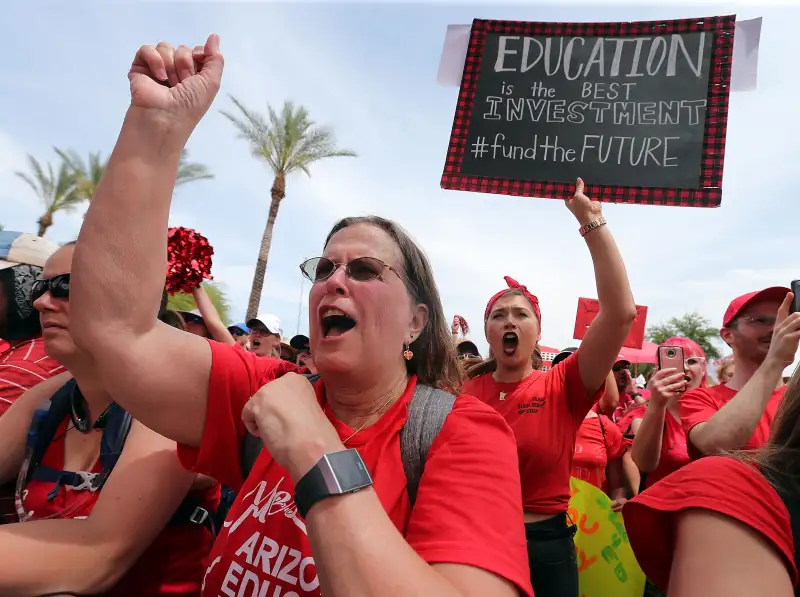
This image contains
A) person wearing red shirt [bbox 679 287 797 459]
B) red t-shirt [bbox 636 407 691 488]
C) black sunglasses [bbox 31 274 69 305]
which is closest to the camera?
black sunglasses [bbox 31 274 69 305]

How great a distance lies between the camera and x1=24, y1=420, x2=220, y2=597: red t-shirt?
6.05 feet

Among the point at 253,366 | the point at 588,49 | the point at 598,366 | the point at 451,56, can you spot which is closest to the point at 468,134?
the point at 451,56

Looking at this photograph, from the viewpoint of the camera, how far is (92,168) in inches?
811

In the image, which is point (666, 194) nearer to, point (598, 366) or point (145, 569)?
point (598, 366)

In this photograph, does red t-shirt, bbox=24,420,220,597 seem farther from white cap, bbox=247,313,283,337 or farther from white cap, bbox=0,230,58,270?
white cap, bbox=247,313,283,337

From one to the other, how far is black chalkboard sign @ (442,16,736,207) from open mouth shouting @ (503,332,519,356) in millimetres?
930

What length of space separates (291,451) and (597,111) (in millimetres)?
2638

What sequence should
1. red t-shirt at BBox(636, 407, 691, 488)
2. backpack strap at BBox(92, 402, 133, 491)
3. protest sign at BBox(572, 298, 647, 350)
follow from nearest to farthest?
backpack strap at BBox(92, 402, 133, 491)
red t-shirt at BBox(636, 407, 691, 488)
protest sign at BBox(572, 298, 647, 350)

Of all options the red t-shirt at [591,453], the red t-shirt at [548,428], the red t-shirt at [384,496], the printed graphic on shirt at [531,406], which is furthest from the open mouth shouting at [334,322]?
the red t-shirt at [591,453]

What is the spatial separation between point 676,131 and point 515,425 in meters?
1.78

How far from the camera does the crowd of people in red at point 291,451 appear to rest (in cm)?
112

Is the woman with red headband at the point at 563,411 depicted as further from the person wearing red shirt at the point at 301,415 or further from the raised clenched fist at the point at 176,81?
the raised clenched fist at the point at 176,81

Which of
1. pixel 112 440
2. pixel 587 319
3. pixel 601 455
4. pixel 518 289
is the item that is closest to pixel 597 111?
pixel 518 289

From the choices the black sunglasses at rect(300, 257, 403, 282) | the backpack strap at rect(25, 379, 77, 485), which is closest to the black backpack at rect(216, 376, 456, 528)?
the black sunglasses at rect(300, 257, 403, 282)
